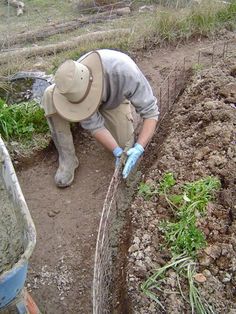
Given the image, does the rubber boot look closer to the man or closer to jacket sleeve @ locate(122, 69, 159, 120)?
the man

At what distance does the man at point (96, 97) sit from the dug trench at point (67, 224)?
177 millimetres

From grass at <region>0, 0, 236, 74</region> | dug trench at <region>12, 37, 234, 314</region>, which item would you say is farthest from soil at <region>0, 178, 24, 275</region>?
grass at <region>0, 0, 236, 74</region>

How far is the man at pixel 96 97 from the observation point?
Result: 3.34 metres

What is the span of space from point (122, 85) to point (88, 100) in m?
0.29

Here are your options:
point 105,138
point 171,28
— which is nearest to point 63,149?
point 105,138

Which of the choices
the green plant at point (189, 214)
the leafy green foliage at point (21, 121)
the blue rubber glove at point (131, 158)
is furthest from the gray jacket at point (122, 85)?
the leafy green foliage at point (21, 121)

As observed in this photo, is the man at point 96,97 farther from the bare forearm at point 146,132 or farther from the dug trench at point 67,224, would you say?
the dug trench at point 67,224

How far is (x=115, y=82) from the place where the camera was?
11.5 ft

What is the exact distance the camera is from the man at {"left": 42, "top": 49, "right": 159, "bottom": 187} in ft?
11.0

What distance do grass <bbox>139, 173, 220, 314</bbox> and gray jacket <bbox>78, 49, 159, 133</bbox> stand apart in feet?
1.89

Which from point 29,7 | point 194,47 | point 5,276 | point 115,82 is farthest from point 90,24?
point 5,276

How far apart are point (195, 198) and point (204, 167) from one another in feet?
1.31

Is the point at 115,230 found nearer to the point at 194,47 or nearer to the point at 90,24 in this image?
the point at 194,47

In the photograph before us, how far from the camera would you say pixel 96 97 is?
342 cm
